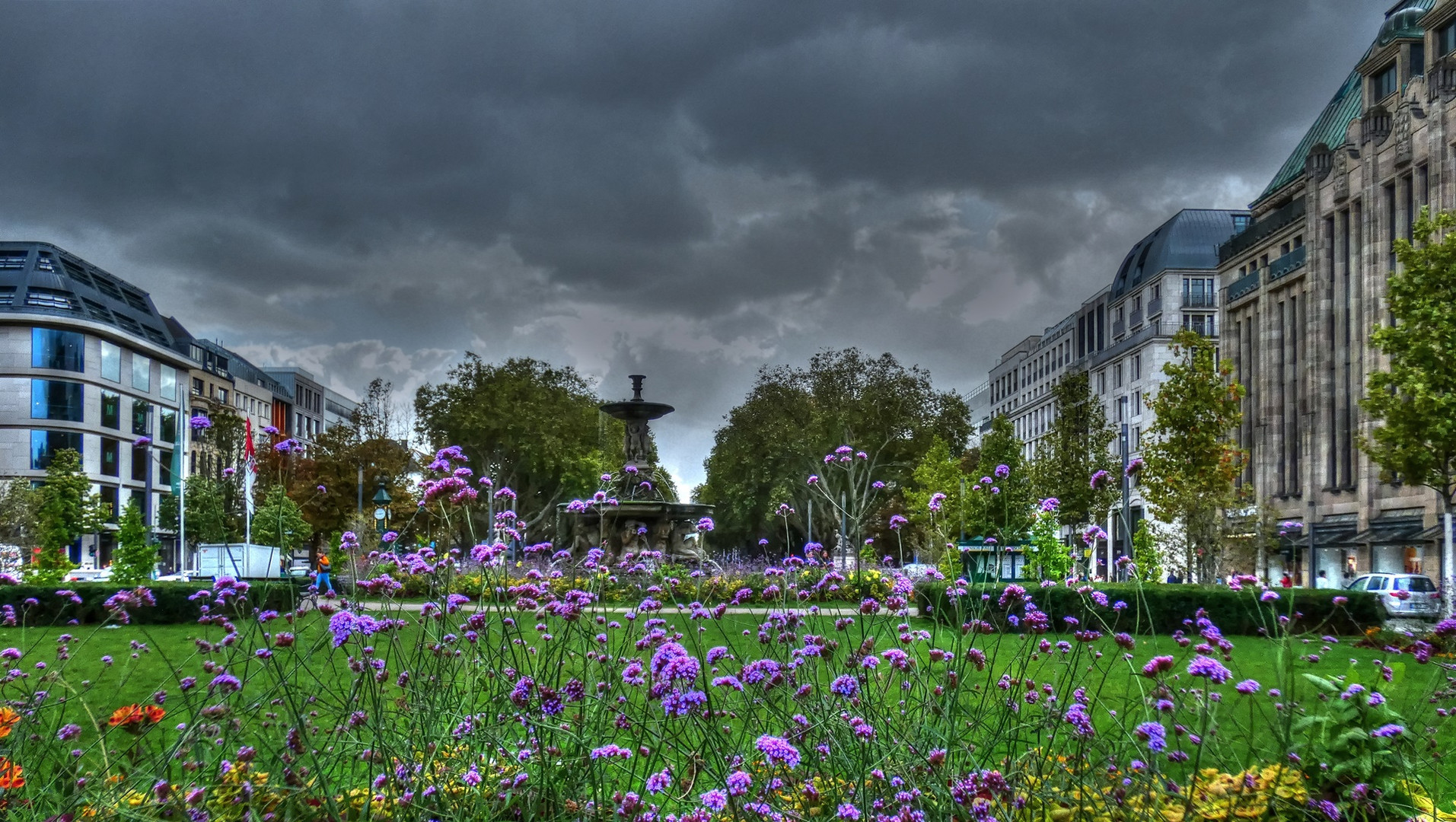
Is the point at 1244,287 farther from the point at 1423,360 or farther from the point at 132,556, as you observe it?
the point at 132,556

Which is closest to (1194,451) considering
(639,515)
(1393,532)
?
(639,515)

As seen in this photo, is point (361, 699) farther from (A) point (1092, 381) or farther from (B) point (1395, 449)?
(A) point (1092, 381)

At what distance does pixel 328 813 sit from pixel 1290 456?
5985 centimetres

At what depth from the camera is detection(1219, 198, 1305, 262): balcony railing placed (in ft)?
194

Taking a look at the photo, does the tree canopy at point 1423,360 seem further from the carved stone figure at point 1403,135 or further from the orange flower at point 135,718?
the orange flower at point 135,718

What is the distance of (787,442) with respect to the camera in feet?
194

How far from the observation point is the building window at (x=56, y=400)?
7181 centimetres

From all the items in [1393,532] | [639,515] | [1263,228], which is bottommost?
[1393,532]

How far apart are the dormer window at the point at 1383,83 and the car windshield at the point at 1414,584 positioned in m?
26.5

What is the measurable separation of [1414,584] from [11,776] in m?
36.2

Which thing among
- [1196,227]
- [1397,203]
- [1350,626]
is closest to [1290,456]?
[1397,203]

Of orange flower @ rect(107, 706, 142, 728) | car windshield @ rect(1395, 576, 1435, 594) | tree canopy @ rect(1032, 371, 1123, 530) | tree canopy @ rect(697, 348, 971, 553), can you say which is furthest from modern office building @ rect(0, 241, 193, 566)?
orange flower @ rect(107, 706, 142, 728)

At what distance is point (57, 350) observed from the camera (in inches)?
2881

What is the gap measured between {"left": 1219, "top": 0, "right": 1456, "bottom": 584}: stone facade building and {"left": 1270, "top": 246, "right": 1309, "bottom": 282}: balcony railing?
0.09 metres
